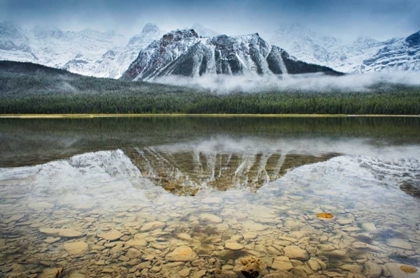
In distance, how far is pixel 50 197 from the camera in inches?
515

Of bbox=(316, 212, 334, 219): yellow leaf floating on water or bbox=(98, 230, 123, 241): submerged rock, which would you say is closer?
bbox=(98, 230, 123, 241): submerged rock

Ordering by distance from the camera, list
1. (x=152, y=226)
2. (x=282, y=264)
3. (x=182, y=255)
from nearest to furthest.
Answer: (x=282, y=264)
(x=182, y=255)
(x=152, y=226)

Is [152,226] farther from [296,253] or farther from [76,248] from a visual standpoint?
[296,253]

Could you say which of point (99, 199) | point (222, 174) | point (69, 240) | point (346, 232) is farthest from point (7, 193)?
point (346, 232)

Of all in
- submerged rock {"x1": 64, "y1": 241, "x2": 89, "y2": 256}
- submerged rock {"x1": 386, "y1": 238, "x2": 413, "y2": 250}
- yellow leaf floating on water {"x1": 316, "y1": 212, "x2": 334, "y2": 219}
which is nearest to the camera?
submerged rock {"x1": 64, "y1": 241, "x2": 89, "y2": 256}

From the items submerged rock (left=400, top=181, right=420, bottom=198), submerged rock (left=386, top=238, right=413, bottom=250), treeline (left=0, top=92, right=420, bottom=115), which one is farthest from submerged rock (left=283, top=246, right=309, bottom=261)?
treeline (left=0, top=92, right=420, bottom=115)

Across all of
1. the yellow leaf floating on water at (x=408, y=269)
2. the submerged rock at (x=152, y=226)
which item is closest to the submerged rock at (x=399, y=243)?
the yellow leaf floating on water at (x=408, y=269)

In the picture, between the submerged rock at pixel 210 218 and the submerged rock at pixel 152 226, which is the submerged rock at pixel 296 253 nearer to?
the submerged rock at pixel 210 218

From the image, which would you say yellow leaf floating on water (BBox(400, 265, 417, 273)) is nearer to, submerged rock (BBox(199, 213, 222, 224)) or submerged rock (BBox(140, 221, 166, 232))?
submerged rock (BBox(199, 213, 222, 224))

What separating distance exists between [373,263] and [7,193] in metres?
13.5

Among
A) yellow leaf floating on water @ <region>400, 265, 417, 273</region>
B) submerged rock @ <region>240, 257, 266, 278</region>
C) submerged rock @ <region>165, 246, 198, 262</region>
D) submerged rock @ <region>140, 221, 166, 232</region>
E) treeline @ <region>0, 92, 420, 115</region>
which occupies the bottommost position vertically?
treeline @ <region>0, 92, 420, 115</region>

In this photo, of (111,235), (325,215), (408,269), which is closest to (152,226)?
(111,235)

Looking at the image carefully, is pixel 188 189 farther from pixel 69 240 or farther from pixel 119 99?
pixel 119 99

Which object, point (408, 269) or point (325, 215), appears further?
point (325, 215)
